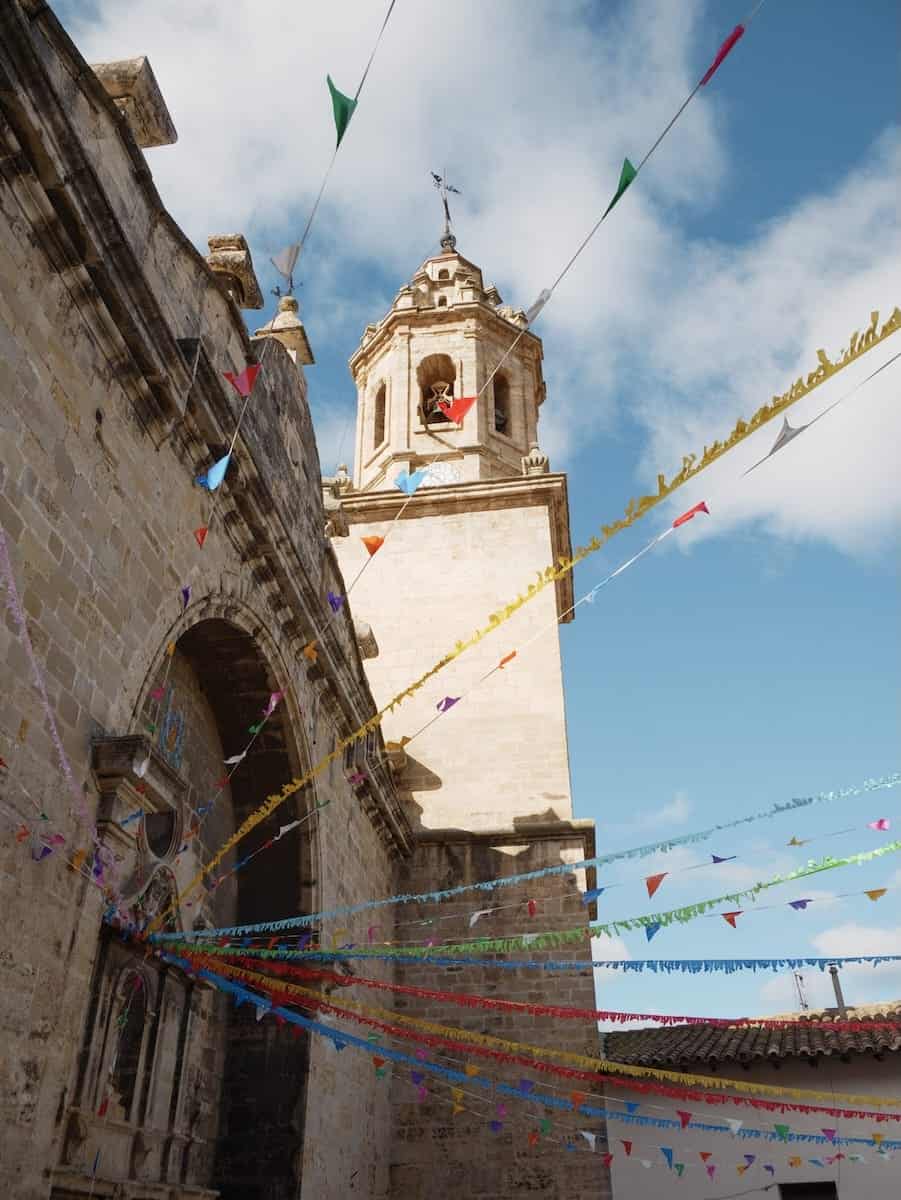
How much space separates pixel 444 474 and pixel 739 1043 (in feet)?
28.3

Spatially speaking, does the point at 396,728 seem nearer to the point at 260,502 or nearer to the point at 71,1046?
the point at 260,502

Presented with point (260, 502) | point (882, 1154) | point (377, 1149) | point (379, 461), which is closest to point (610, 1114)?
point (377, 1149)

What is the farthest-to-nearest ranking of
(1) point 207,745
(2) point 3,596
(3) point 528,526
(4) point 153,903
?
(3) point 528,526 → (1) point 207,745 → (4) point 153,903 → (2) point 3,596

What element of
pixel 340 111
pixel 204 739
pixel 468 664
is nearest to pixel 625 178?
pixel 340 111

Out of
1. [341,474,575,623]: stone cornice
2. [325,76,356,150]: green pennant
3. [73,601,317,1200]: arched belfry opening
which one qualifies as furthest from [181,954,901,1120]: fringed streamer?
[341,474,575,623]: stone cornice

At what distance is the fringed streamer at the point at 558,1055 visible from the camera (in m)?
6.44

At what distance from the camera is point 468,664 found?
42.8 feet

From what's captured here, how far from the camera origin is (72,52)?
15.6 feet

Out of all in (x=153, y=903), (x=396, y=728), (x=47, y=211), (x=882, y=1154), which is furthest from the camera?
(x=396, y=728)

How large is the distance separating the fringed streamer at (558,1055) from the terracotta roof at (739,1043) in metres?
0.34

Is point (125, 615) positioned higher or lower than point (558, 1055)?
higher

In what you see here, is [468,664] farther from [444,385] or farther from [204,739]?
[204,739]

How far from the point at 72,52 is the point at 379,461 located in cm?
1131

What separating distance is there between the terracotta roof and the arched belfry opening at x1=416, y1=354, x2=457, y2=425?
944cm
